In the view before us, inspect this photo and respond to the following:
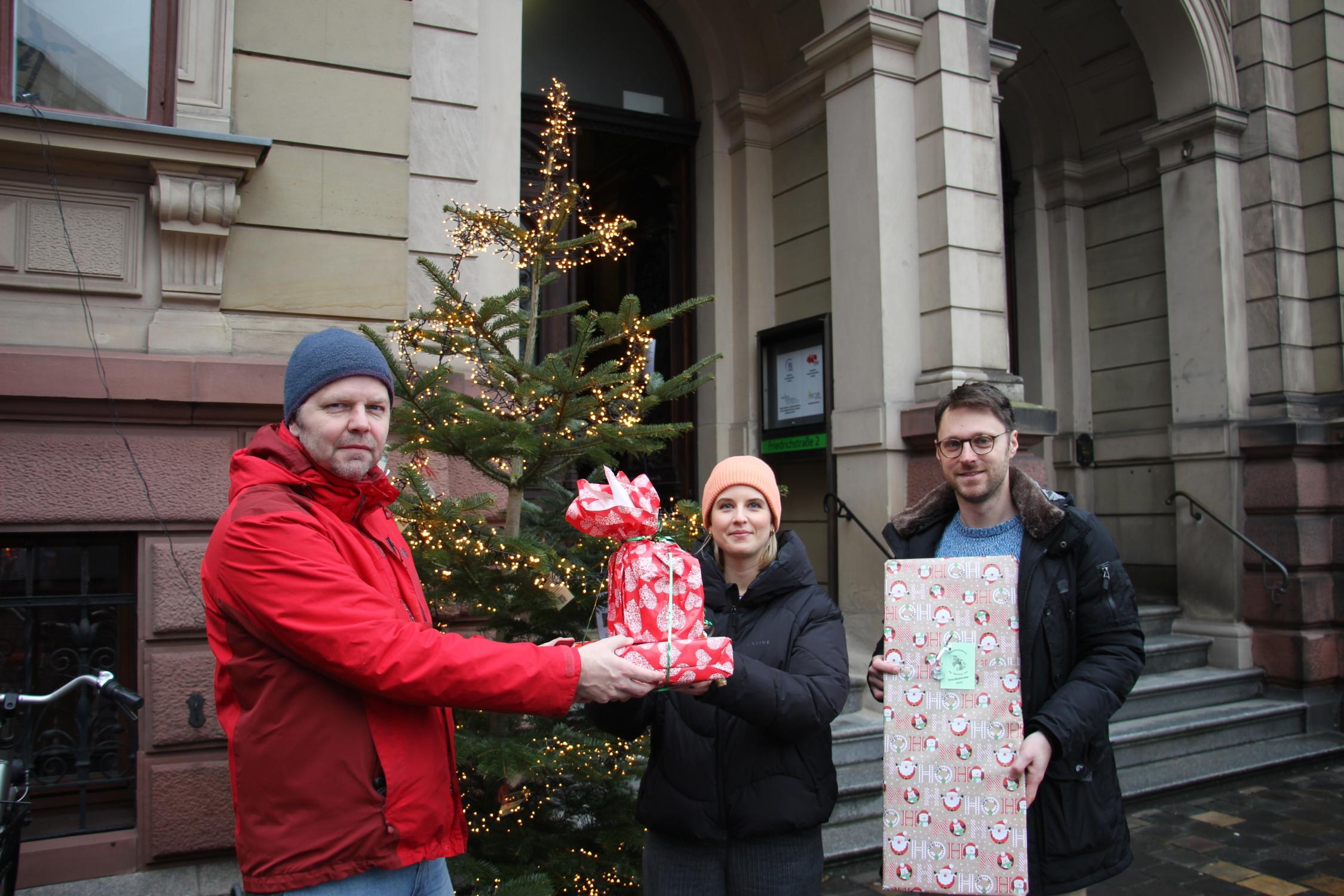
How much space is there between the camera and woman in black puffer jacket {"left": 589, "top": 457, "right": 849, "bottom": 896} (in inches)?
89.1

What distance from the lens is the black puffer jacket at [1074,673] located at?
237 cm

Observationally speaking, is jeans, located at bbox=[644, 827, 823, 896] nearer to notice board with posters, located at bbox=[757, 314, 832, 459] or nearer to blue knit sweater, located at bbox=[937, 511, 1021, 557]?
blue knit sweater, located at bbox=[937, 511, 1021, 557]

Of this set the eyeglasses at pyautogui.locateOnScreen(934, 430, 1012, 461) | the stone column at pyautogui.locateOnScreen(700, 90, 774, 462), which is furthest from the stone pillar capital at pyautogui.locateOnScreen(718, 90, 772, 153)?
the eyeglasses at pyautogui.locateOnScreen(934, 430, 1012, 461)

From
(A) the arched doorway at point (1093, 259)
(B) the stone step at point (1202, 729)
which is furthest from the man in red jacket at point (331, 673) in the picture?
(A) the arched doorway at point (1093, 259)

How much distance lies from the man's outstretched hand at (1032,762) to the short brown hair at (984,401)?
816 mm

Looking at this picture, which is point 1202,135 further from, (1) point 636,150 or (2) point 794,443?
(1) point 636,150

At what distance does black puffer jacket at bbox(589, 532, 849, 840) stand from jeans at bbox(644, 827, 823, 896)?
43 mm

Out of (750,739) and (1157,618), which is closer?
(750,739)

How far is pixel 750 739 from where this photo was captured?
231 cm

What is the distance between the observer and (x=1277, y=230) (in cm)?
757

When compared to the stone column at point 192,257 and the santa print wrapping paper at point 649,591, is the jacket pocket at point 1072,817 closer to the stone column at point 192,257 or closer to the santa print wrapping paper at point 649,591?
the santa print wrapping paper at point 649,591

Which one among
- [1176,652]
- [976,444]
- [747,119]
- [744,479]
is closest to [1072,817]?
[976,444]

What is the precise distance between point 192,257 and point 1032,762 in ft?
13.1

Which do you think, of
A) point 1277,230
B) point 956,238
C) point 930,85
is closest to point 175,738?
point 956,238
